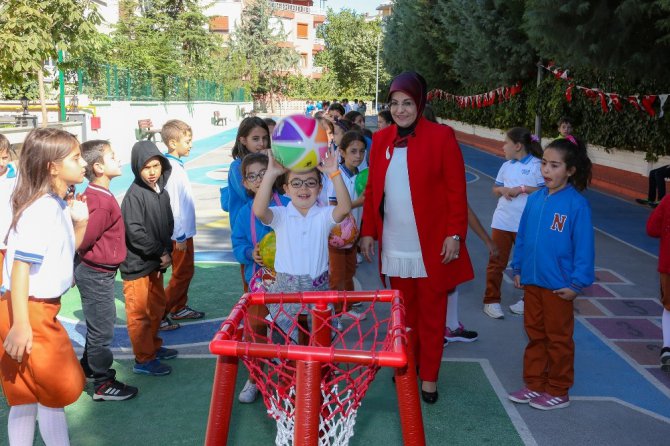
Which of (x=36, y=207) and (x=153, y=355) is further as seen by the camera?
(x=153, y=355)

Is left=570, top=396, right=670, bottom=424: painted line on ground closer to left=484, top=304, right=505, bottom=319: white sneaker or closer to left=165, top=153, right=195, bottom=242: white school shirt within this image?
left=484, top=304, right=505, bottom=319: white sneaker

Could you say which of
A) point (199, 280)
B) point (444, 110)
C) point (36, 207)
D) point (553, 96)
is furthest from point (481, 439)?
point (444, 110)

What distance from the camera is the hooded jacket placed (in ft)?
16.9

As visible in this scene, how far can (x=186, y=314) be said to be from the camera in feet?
22.5

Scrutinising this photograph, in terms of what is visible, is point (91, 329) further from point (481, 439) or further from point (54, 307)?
point (481, 439)

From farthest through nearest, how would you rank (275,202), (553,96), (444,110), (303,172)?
(444,110) → (553,96) → (275,202) → (303,172)

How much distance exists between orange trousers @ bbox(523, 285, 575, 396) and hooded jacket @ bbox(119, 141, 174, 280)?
2801 mm

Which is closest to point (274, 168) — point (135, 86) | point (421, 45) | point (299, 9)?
point (135, 86)

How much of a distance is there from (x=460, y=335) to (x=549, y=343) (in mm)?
1515

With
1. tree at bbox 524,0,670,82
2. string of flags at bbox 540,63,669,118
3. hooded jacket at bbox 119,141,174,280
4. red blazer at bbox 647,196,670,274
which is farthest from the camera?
string of flags at bbox 540,63,669,118

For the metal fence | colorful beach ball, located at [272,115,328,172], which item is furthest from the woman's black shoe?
the metal fence

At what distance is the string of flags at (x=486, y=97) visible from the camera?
83.0 ft

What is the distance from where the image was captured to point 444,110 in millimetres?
41906

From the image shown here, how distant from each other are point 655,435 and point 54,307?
375 centimetres
